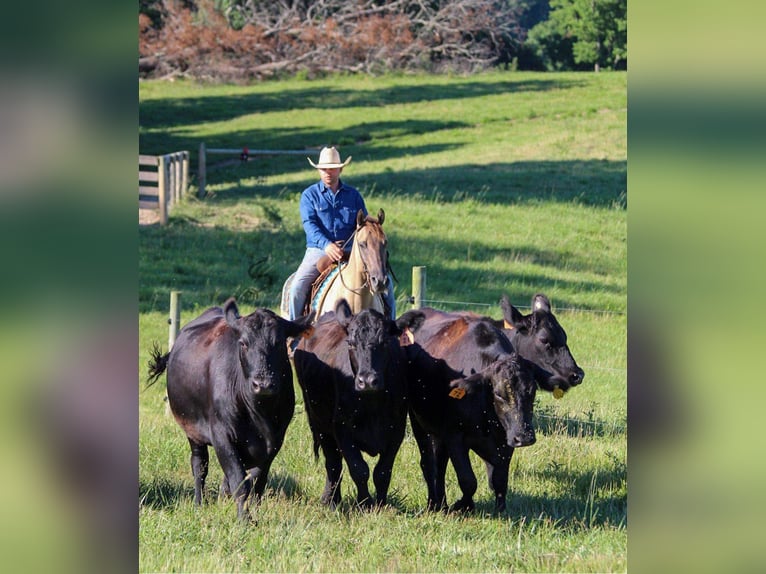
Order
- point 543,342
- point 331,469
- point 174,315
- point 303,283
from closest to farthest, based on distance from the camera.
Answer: point 331,469 → point 543,342 → point 303,283 → point 174,315

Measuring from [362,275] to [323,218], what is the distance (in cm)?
107

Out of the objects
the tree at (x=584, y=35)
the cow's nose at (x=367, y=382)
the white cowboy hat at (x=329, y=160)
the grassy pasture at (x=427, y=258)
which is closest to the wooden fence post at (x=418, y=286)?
the grassy pasture at (x=427, y=258)

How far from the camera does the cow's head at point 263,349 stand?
7.59 meters

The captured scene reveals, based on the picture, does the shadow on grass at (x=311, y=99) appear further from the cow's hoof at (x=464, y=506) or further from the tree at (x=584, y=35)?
the cow's hoof at (x=464, y=506)

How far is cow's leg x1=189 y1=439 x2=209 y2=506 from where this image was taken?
8719 millimetres

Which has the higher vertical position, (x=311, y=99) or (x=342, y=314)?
(x=311, y=99)

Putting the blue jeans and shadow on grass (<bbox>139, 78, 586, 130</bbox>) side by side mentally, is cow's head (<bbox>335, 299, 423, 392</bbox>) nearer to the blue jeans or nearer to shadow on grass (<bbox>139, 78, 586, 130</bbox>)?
the blue jeans

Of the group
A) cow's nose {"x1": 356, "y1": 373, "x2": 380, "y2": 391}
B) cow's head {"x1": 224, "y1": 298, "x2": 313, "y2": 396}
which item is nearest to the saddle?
cow's head {"x1": 224, "y1": 298, "x2": 313, "y2": 396}

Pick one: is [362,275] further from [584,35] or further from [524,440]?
[584,35]

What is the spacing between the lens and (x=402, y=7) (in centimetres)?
5634

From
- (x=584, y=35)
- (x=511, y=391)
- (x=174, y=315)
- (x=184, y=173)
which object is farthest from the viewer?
(x=584, y=35)

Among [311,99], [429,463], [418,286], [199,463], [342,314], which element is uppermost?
[311,99]

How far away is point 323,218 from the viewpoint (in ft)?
34.3

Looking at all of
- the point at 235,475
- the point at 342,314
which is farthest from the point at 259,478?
the point at 342,314
